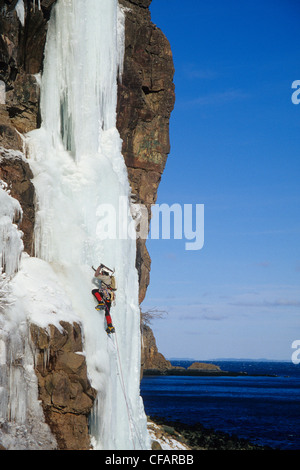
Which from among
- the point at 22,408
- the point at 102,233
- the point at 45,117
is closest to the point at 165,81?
the point at 45,117

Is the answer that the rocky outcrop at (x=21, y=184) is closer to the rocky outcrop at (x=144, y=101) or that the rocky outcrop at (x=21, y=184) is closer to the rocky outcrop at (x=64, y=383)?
the rocky outcrop at (x=64, y=383)

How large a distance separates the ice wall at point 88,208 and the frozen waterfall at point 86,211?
0.10 feet

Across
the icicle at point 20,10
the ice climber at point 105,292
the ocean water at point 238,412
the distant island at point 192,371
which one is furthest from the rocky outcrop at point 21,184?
the distant island at point 192,371

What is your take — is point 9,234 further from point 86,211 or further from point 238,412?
point 238,412

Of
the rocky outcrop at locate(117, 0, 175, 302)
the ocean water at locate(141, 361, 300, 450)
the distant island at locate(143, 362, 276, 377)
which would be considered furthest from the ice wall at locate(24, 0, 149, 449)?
the distant island at locate(143, 362, 276, 377)

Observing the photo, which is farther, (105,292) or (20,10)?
(20,10)

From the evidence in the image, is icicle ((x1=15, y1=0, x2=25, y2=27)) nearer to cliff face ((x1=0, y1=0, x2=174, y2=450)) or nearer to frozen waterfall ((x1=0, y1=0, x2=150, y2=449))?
cliff face ((x1=0, y1=0, x2=174, y2=450))

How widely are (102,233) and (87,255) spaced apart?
0.93m

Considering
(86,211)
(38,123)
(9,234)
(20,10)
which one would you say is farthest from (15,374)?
(20,10)

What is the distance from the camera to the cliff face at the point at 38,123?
53.7 feet

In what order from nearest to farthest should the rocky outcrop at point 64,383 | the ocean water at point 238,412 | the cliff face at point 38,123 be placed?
the rocky outcrop at point 64,383 < the cliff face at point 38,123 < the ocean water at point 238,412

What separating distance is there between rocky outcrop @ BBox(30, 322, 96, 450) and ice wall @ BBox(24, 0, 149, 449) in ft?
1.52

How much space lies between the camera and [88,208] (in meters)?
19.9

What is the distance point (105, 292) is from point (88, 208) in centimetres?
293
